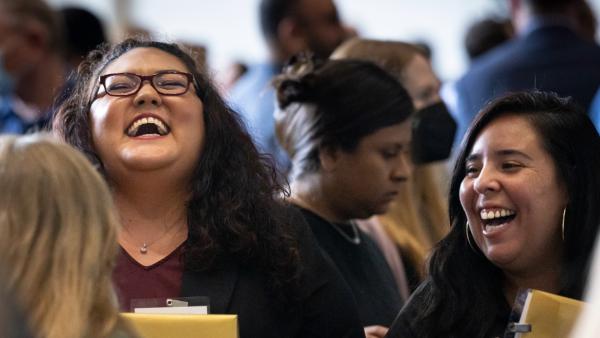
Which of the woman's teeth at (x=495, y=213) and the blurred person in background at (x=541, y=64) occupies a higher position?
the blurred person in background at (x=541, y=64)

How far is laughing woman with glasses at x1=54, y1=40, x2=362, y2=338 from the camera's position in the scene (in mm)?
3490

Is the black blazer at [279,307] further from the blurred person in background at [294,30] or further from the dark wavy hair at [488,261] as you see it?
the blurred person in background at [294,30]

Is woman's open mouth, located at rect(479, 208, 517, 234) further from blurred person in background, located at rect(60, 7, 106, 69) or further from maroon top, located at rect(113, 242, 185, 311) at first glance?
blurred person in background, located at rect(60, 7, 106, 69)

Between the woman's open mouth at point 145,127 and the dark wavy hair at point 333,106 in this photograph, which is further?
the dark wavy hair at point 333,106

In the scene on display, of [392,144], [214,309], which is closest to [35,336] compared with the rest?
[214,309]

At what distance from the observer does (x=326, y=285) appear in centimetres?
360

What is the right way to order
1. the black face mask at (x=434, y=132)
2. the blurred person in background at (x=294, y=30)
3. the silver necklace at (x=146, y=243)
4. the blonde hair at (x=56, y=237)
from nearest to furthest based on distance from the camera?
the blonde hair at (x=56, y=237) → the silver necklace at (x=146, y=243) → the black face mask at (x=434, y=132) → the blurred person in background at (x=294, y=30)

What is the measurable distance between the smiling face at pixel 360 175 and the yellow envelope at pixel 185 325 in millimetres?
1112

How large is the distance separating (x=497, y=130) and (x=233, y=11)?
21.7 feet

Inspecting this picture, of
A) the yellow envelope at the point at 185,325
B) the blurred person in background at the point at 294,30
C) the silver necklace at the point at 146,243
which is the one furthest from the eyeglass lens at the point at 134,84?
the blurred person in background at the point at 294,30

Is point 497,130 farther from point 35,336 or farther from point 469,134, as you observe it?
point 35,336

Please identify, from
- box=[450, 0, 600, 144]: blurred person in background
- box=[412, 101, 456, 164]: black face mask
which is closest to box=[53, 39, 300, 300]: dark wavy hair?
box=[412, 101, 456, 164]: black face mask

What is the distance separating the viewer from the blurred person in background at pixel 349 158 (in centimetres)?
422

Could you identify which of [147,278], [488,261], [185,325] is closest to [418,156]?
[488,261]
